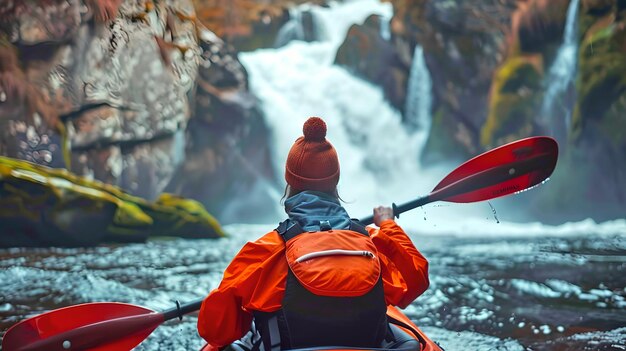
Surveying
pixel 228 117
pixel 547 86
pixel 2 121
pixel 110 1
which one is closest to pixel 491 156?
pixel 110 1

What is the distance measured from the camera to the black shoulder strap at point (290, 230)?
1322 millimetres

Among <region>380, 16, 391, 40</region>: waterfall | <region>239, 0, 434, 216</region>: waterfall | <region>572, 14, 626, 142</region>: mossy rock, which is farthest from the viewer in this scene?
<region>380, 16, 391, 40</region>: waterfall

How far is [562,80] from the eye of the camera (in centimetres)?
827

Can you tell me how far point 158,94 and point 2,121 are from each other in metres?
2.35

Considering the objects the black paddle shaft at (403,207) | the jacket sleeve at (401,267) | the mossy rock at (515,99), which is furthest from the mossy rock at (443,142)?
the jacket sleeve at (401,267)

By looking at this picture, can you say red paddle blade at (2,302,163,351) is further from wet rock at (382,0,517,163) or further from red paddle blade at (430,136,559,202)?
wet rock at (382,0,517,163)

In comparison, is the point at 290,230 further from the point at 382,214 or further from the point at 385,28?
the point at 385,28

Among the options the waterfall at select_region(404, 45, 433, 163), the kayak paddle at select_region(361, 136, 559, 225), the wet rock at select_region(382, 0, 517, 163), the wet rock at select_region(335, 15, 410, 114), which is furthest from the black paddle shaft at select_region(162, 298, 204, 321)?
the wet rock at select_region(335, 15, 410, 114)

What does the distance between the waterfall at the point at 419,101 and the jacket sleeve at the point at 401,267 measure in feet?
30.5

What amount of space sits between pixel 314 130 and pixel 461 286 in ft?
9.66

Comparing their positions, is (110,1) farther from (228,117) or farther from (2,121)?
(228,117)

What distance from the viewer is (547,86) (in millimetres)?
8477

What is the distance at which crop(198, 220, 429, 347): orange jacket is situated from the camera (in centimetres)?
129

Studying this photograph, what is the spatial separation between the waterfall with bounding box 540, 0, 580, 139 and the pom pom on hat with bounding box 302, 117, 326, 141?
24.3 feet
